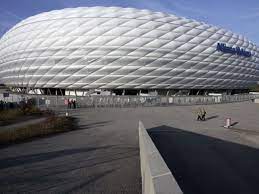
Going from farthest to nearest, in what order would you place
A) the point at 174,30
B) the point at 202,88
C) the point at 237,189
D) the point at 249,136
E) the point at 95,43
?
1. the point at 202,88
2. the point at 174,30
3. the point at 95,43
4. the point at 249,136
5. the point at 237,189

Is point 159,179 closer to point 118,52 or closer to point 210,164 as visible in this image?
point 210,164

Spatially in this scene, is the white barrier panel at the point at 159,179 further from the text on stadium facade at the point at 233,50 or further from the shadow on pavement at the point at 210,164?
the text on stadium facade at the point at 233,50

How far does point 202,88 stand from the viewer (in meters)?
48.9

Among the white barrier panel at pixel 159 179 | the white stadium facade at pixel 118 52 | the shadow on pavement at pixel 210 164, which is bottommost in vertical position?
the shadow on pavement at pixel 210 164

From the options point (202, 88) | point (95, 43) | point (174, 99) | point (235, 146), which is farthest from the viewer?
point (202, 88)

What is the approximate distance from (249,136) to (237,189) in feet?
24.6

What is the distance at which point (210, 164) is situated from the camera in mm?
7801

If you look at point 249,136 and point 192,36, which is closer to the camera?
point 249,136

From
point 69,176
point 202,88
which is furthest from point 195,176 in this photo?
point 202,88

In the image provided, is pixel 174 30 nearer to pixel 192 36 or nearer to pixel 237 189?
pixel 192 36

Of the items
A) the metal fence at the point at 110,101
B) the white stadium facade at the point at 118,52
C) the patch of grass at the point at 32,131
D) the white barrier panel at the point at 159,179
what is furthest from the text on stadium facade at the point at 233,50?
the white barrier panel at the point at 159,179

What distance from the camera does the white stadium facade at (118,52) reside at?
41781mm

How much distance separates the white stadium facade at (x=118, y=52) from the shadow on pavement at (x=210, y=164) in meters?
30.7

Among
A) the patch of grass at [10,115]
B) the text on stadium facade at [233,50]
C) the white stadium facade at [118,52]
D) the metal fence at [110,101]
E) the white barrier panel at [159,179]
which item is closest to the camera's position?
the white barrier panel at [159,179]
